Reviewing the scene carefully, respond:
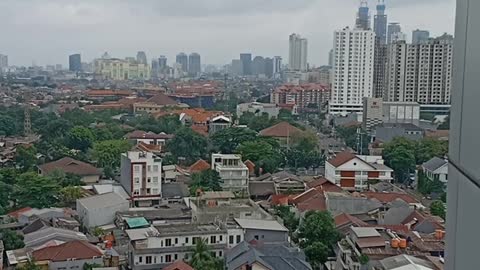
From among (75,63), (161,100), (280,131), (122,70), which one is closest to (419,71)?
(280,131)

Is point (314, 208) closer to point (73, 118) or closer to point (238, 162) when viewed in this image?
point (238, 162)

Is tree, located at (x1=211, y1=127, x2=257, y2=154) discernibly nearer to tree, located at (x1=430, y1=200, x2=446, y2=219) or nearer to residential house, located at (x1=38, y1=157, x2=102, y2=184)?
residential house, located at (x1=38, y1=157, x2=102, y2=184)

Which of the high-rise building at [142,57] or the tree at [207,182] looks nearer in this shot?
the tree at [207,182]

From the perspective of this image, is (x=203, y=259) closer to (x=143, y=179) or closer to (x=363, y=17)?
(x=143, y=179)

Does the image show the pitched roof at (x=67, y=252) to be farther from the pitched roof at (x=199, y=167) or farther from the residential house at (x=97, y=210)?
the pitched roof at (x=199, y=167)

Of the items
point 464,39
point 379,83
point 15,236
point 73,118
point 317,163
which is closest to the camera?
point 464,39

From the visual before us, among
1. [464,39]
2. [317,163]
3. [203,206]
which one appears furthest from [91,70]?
[464,39]

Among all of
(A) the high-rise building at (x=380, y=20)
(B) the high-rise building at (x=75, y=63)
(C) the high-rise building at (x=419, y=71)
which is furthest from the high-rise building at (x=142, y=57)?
(C) the high-rise building at (x=419, y=71)

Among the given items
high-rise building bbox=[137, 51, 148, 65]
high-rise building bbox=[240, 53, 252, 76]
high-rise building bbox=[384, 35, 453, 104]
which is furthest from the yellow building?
high-rise building bbox=[384, 35, 453, 104]
